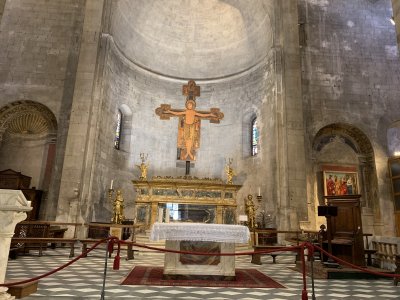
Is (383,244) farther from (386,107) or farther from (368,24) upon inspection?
(368,24)

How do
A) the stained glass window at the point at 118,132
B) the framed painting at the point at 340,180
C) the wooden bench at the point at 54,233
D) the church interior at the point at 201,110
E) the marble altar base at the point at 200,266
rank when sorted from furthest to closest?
the stained glass window at the point at 118,132, the framed painting at the point at 340,180, the church interior at the point at 201,110, the wooden bench at the point at 54,233, the marble altar base at the point at 200,266

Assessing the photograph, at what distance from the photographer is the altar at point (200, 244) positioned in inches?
231

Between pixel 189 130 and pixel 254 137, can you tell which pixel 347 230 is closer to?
pixel 189 130

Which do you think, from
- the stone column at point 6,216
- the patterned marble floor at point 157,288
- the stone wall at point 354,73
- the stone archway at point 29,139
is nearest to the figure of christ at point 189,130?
the stone wall at point 354,73

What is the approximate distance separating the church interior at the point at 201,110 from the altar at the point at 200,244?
230 inches

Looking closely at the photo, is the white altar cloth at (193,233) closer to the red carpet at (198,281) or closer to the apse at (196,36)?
the red carpet at (198,281)

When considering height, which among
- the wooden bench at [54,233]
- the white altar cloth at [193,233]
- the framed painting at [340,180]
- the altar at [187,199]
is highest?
the framed painting at [340,180]

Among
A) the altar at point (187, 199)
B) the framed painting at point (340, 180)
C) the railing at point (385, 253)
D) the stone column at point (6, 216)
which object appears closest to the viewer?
the stone column at point (6, 216)

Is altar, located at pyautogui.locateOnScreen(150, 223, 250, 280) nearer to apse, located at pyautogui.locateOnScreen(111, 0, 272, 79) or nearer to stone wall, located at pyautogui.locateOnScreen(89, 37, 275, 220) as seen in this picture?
stone wall, located at pyautogui.locateOnScreen(89, 37, 275, 220)

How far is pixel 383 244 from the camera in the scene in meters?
7.96

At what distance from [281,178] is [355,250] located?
21.7 feet

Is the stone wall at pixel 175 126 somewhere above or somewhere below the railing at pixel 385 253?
above

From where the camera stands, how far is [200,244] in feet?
20.9

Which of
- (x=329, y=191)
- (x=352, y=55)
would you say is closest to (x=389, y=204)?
(x=329, y=191)
